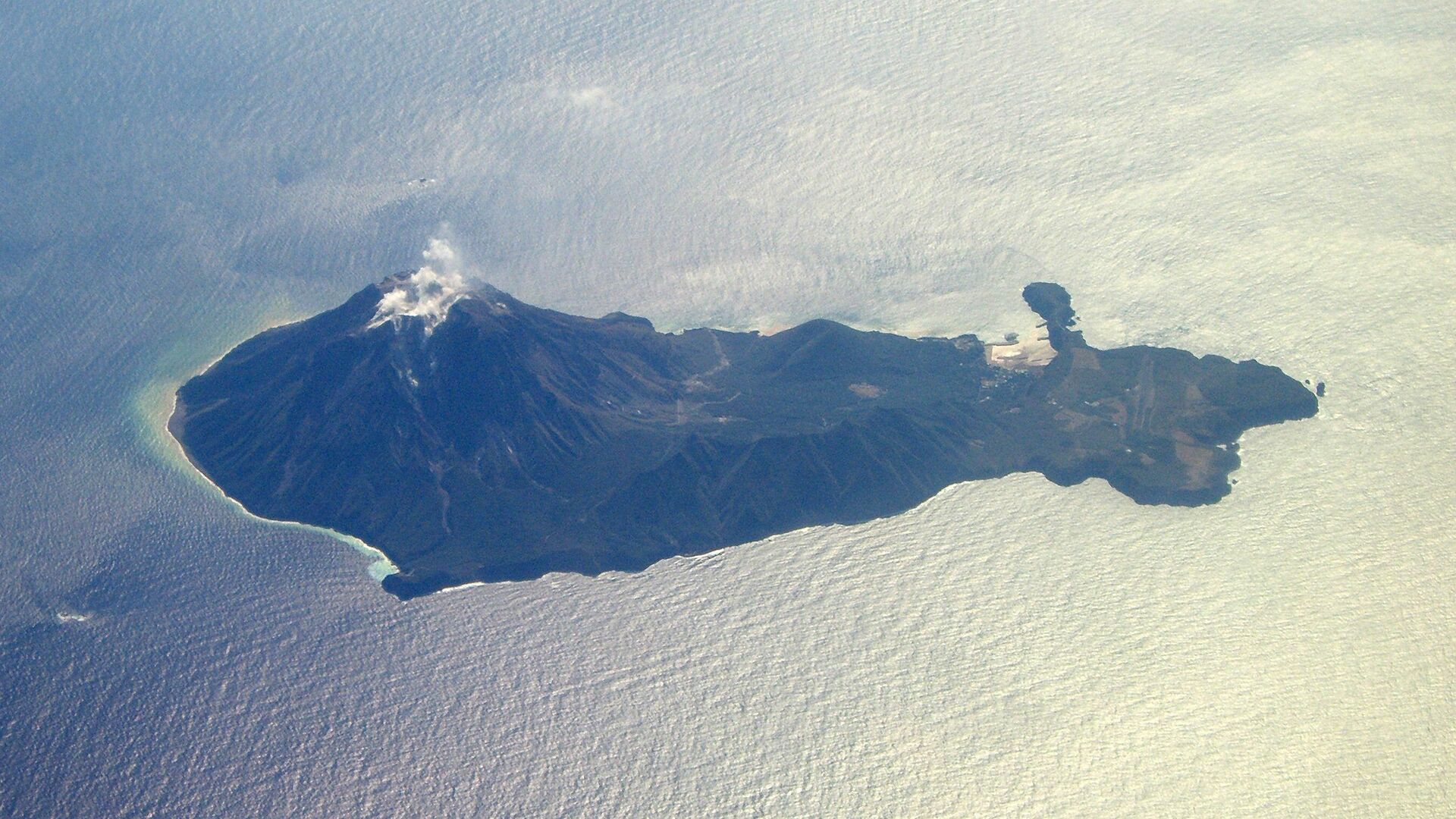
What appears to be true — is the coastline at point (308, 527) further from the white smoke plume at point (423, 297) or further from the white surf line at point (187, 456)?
the white smoke plume at point (423, 297)

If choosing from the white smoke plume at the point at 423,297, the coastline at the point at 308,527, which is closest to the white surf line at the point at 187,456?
the coastline at the point at 308,527

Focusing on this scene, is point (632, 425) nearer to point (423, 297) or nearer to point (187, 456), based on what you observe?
point (423, 297)

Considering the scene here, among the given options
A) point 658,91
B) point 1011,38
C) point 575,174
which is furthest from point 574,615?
point 1011,38

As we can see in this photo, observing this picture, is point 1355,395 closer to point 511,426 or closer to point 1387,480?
point 1387,480

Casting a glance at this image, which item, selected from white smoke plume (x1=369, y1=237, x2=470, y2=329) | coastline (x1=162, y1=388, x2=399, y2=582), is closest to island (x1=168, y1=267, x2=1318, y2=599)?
white smoke plume (x1=369, y1=237, x2=470, y2=329)

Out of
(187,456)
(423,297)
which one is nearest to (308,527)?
(187,456)

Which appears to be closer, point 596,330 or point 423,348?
point 423,348
